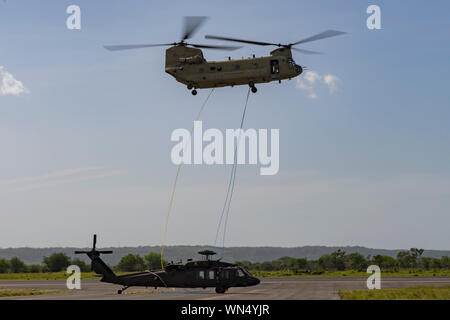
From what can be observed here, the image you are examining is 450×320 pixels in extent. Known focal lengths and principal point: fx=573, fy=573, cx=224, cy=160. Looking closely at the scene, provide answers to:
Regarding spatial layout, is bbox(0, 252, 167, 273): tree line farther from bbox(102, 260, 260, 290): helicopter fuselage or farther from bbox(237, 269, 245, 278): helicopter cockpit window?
bbox(237, 269, 245, 278): helicopter cockpit window

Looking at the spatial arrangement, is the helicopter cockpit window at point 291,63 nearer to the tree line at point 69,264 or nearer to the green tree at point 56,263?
the tree line at point 69,264

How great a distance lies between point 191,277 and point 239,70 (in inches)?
681

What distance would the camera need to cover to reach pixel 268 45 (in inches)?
1875

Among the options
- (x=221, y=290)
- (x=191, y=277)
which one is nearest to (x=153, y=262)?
(x=221, y=290)

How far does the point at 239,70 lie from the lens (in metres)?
47.5

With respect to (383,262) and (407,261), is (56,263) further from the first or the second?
(407,261)

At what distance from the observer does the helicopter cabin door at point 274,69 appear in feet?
156

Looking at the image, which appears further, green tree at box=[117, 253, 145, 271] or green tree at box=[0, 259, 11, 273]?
green tree at box=[0, 259, 11, 273]

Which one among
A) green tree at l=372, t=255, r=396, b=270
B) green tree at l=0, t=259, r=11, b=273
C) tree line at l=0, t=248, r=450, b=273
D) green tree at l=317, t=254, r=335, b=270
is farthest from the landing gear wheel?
green tree at l=0, t=259, r=11, b=273

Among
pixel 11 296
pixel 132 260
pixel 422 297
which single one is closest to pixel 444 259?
pixel 132 260

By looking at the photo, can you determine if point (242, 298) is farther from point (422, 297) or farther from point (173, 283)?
point (422, 297)

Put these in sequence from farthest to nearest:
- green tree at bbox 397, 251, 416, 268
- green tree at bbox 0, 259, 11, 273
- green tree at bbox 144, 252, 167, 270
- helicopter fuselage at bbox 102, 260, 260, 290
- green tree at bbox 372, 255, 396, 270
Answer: green tree at bbox 397, 251, 416, 268
green tree at bbox 372, 255, 396, 270
green tree at bbox 0, 259, 11, 273
green tree at bbox 144, 252, 167, 270
helicopter fuselage at bbox 102, 260, 260, 290

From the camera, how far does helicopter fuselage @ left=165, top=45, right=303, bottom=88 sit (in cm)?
4744
